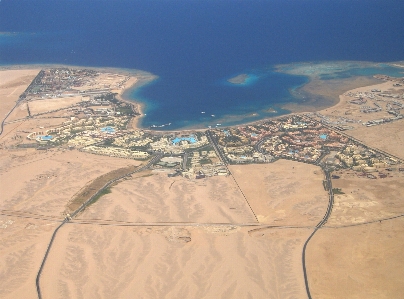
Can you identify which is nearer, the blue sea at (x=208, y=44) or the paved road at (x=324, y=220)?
the paved road at (x=324, y=220)

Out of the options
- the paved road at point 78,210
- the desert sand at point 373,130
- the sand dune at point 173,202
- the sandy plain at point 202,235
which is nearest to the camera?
the sandy plain at point 202,235

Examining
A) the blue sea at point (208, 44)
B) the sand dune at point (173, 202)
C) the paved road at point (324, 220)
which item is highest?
the blue sea at point (208, 44)

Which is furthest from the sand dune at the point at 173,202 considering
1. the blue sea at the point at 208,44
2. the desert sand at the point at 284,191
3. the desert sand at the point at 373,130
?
the desert sand at the point at 373,130

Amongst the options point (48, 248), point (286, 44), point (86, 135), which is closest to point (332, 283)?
point (48, 248)

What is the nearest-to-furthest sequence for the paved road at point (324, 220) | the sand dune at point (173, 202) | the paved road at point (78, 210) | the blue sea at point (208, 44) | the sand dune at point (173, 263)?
the sand dune at point (173, 263) → the paved road at point (324, 220) → the paved road at point (78, 210) → the sand dune at point (173, 202) → the blue sea at point (208, 44)

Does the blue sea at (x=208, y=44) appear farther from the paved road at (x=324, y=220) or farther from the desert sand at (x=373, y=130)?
the paved road at (x=324, y=220)

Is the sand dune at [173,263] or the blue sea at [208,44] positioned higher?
the blue sea at [208,44]

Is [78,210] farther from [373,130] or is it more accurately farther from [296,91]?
[296,91]

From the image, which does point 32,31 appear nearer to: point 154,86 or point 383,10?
point 154,86
